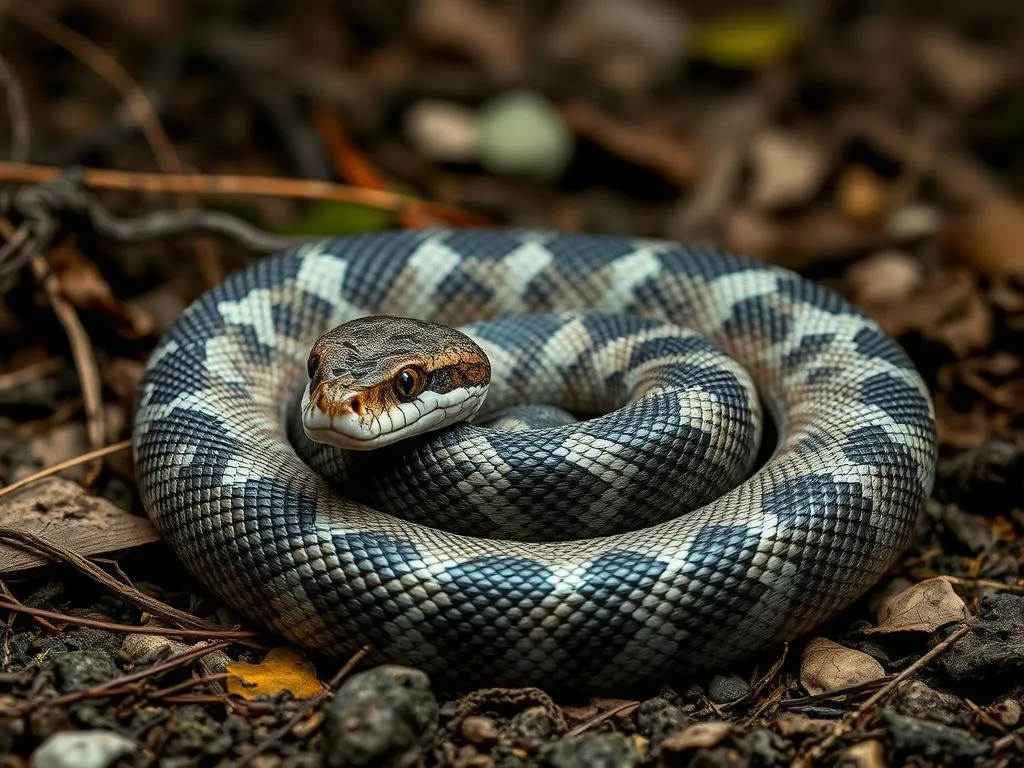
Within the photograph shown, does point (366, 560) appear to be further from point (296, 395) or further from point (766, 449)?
point (766, 449)

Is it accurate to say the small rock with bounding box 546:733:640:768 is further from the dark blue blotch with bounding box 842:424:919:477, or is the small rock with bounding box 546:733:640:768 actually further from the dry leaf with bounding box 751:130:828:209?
the dry leaf with bounding box 751:130:828:209

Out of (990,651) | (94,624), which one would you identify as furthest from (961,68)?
(94,624)

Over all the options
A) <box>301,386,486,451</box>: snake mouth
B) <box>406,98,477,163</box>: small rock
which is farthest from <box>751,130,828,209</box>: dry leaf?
<box>301,386,486,451</box>: snake mouth

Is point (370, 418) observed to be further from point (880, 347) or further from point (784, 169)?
point (784, 169)

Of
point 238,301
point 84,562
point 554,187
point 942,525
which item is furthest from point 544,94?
point 84,562

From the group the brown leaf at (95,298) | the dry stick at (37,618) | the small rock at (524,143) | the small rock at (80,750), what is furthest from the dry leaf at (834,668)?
the small rock at (524,143)

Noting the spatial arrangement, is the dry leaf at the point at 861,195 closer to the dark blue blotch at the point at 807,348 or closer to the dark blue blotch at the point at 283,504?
the dark blue blotch at the point at 807,348
